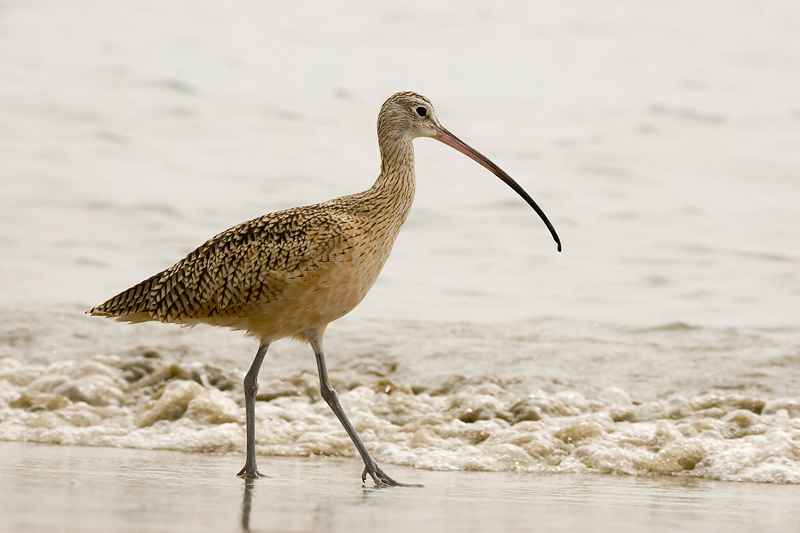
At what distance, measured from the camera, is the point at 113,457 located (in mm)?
5875

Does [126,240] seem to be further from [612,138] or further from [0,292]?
[612,138]

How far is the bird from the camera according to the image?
5.16 meters

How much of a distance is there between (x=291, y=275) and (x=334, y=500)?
1261 mm

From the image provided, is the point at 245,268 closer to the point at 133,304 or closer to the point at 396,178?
the point at 133,304

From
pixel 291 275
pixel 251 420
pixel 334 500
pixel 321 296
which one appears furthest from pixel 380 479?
pixel 291 275

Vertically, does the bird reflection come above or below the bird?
below

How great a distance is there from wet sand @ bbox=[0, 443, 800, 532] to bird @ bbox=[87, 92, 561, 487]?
16.0 inches

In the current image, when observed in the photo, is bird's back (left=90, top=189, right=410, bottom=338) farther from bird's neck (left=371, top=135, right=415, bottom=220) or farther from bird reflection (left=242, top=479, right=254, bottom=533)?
bird reflection (left=242, top=479, right=254, bottom=533)

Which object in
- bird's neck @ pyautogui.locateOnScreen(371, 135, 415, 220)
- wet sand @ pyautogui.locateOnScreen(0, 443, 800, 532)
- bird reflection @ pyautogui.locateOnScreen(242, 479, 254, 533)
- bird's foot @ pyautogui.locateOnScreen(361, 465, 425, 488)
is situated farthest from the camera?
bird's neck @ pyautogui.locateOnScreen(371, 135, 415, 220)

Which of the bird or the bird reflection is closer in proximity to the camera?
the bird reflection

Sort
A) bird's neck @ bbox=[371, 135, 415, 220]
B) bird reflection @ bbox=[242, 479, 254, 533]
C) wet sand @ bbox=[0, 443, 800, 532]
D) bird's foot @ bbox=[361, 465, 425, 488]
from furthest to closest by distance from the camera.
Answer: bird's neck @ bbox=[371, 135, 415, 220] < bird's foot @ bbox=[361, 465, 425, 488] < wet sand @ bbox=[0, 443, 800, 532] < bird reflection @ bbox=[242, 479, 254, 533]

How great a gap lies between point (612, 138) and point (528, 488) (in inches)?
641

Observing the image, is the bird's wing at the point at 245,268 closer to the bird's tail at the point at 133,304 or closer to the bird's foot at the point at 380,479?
the bird's tail at the point at 133,304

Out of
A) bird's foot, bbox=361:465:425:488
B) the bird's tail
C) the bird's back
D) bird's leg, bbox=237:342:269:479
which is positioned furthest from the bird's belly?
bird's foot, bbox=361:465:425:488
